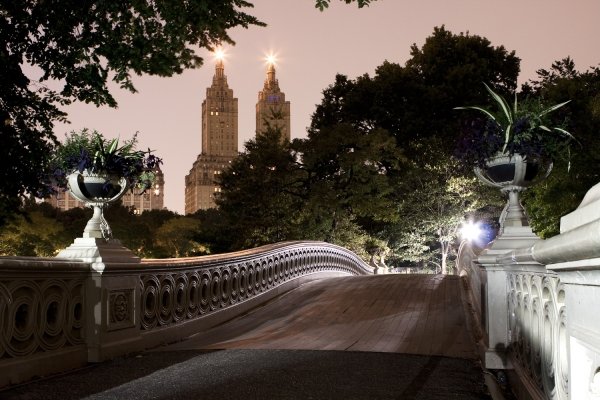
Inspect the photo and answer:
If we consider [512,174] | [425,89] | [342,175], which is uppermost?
[425,89]

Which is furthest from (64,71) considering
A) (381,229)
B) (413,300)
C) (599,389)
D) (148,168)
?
(381,229)

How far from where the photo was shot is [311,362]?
296 inches

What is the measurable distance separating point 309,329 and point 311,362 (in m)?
2.92

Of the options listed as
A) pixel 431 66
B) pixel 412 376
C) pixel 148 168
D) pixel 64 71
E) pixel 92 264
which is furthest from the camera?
pixel 431 66

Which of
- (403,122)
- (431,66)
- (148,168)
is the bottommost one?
(148,168)

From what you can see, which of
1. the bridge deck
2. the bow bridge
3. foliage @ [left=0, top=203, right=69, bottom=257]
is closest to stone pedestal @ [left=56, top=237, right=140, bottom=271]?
the bow bridge

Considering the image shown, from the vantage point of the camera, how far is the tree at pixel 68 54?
11.0 meters

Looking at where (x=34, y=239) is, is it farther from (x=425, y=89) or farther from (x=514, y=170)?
(x=514, y=170)

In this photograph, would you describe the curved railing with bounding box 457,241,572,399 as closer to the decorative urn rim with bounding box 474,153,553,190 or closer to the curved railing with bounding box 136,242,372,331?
the decorative urn rim with bounding box 474,153,553,190

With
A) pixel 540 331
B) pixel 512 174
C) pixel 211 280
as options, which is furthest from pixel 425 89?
pixel 540 331

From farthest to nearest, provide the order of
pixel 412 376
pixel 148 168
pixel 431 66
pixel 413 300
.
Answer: pixel 431 66 < pixel 413 300 < pixel 148 168 < pixel 412 376

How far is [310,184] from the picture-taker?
32312mm

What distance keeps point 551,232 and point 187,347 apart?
3426 cm

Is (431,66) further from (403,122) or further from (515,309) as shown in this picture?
(515,309)
